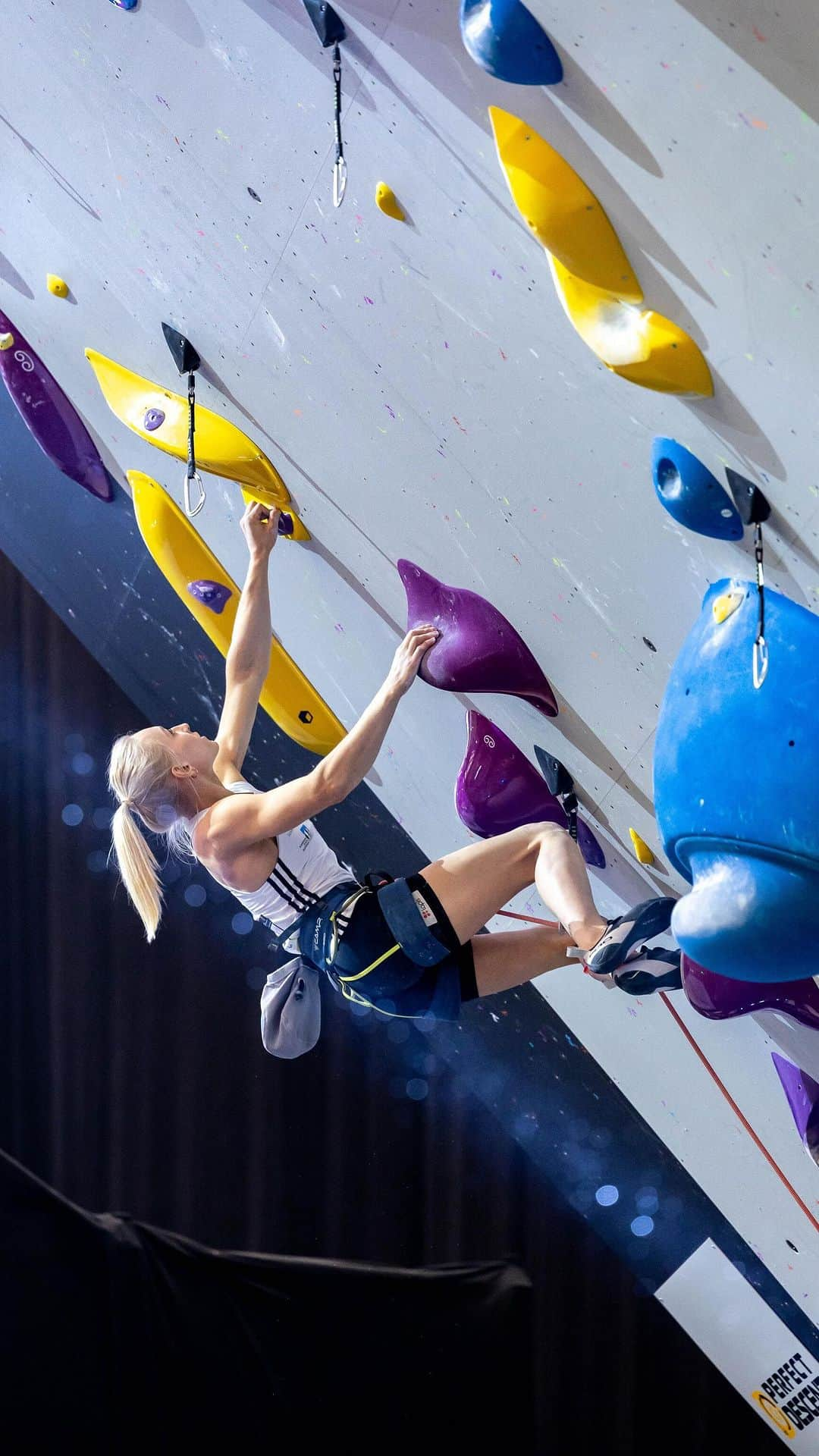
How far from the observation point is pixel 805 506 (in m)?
1.28

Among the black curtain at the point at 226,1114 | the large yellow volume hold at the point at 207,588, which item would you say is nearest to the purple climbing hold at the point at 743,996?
the large yellow volume hold at the point at 207,588

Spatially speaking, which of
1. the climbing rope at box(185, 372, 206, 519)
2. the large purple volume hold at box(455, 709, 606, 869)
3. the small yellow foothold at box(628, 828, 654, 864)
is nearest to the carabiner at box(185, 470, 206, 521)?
the climbing rope at box(185, 372, 206, 519)

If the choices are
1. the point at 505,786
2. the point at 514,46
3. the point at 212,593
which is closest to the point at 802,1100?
the point at 505,786

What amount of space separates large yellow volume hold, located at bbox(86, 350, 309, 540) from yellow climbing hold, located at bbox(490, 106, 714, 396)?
34.7 inches

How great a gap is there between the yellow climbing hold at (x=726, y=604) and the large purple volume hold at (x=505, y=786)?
835 millimetres

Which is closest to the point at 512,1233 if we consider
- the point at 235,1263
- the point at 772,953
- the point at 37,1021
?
the point at 235,1263

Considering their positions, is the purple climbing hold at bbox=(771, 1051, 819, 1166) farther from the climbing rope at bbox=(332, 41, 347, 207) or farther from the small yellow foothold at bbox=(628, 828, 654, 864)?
the climbing rope at bbox=(332, 41, 347, 207)

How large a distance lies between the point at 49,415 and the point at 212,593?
1.58 feet

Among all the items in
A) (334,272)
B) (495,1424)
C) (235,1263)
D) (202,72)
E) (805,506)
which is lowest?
(495,1424)

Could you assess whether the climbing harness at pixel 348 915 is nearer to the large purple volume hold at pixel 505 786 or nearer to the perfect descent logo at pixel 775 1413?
the large purple volume hold at pixel 505 786

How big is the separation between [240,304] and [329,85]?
1.43 ft

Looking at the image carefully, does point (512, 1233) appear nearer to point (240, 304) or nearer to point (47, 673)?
point (47, 673)

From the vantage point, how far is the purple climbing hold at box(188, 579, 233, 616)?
2488 mm

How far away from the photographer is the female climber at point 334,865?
183cm
